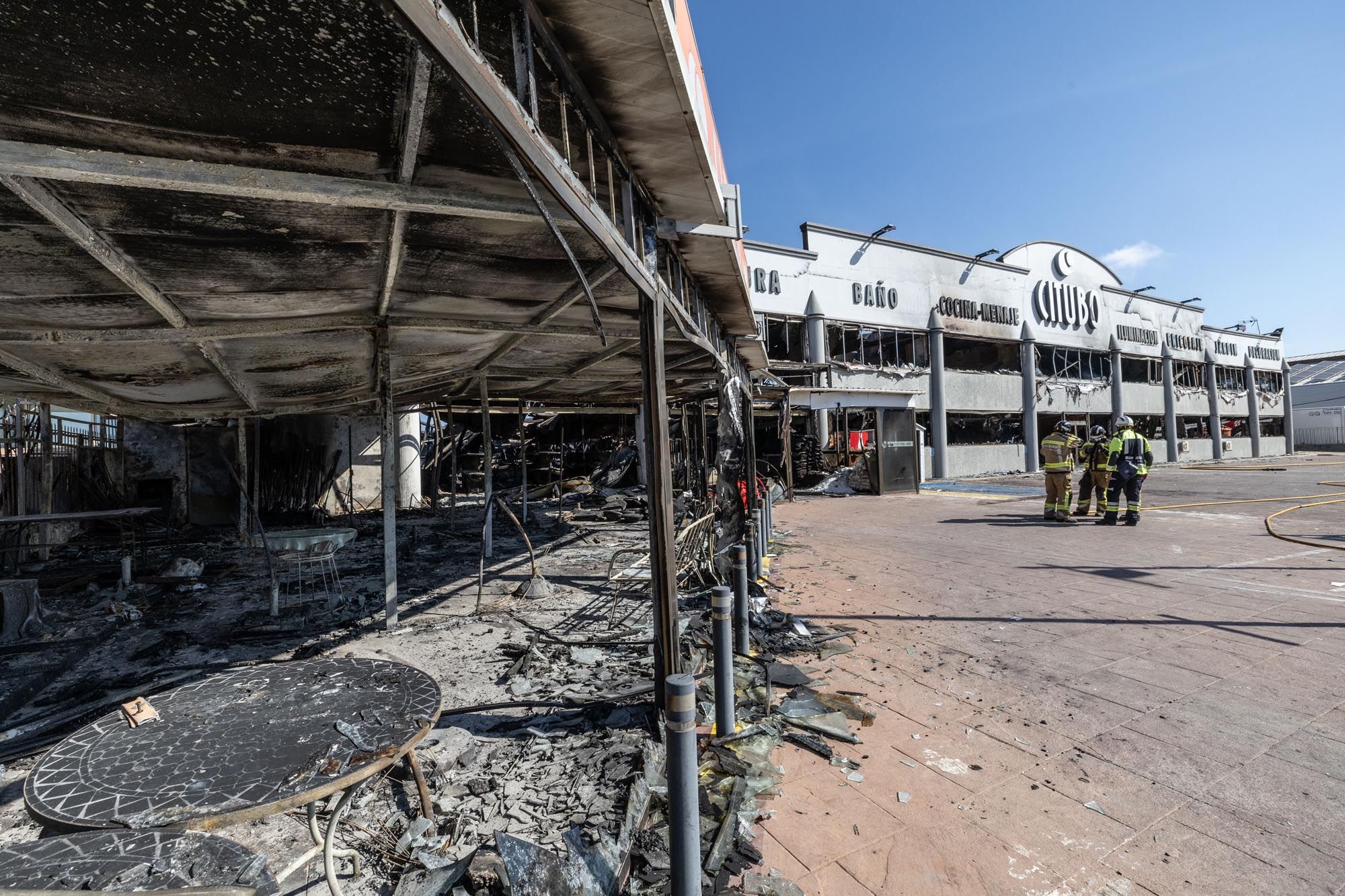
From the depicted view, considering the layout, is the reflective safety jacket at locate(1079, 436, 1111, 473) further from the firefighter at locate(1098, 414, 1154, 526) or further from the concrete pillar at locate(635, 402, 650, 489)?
the concrete pillar at locate(635, 402, 650, 489)

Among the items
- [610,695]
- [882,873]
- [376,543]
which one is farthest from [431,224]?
[376,543]

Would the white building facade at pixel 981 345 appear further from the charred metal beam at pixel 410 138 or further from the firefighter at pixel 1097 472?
the charred metal beam at pixel 410 138

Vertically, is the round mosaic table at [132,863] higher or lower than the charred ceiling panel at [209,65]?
lower

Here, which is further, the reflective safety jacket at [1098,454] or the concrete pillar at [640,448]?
the concrete pillar at [640,448]

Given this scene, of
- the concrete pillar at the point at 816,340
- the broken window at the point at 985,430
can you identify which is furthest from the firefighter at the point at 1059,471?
the broken window at the point at 985,430

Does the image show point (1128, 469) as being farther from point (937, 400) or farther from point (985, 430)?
point (985, 430)

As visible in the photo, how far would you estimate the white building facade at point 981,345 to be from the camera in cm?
2148

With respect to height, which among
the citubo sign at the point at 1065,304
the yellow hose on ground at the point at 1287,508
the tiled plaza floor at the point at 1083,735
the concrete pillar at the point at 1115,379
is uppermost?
the citubo sign at the point at 1065,304

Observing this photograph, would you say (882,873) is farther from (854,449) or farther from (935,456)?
(935,456)

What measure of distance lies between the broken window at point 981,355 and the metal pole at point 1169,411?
42.2ft

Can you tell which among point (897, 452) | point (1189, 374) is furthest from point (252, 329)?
point (1189, 374)

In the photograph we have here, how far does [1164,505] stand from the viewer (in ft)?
46.8

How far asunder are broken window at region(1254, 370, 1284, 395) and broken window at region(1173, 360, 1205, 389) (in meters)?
8.52

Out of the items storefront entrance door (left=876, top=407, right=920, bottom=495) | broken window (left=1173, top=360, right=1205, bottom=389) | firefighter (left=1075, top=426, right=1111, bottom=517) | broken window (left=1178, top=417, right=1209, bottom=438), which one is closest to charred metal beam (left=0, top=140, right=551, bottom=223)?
firefighter (left=1075, top=426, right=1111, bottom=517)
